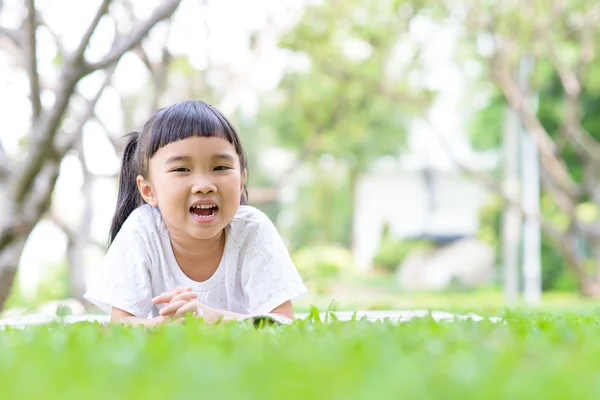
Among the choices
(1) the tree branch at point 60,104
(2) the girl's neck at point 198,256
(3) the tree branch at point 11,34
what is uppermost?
(3) the tree branch at point 11,34

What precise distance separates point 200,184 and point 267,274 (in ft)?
1.78

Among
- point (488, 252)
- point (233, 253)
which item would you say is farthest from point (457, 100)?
point (233, 253)

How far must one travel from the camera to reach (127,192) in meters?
4.12

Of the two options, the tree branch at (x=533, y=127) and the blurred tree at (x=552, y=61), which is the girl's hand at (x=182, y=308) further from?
the tree branch at (x=533, y=127)

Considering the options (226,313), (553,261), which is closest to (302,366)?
(226,313)

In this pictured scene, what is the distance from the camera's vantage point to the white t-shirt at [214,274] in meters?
3.49

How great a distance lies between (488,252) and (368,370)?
858 inches

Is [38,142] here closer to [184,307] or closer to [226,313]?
[226,313]

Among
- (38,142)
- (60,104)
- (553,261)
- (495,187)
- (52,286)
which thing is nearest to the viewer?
(60,104)

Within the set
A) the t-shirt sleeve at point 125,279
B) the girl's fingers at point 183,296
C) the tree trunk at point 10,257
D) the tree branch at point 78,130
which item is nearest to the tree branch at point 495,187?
the tree branch at point 78,130

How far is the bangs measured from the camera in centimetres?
342

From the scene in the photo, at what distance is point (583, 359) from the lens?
1.62 metres

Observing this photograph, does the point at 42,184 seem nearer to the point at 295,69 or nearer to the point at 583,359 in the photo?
the point at 583,359

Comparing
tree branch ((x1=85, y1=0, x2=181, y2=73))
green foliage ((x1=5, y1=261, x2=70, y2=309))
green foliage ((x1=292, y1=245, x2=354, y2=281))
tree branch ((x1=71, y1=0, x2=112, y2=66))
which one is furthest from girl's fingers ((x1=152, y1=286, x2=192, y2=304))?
green foliage ((x1=292, y1=245, x2=354, y2=281))
